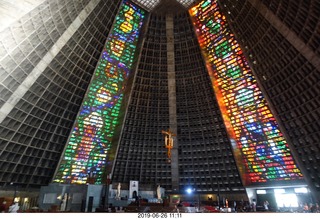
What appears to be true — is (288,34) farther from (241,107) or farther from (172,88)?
(172,88)

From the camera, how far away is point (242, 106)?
2861cm

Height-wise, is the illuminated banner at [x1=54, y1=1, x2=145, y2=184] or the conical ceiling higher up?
the conical ceiling

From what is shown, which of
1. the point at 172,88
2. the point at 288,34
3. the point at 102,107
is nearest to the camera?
the point at 288,34

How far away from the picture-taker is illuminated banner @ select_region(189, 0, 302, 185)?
26.1 meters

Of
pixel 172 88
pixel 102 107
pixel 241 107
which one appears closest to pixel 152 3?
pixel 172 88

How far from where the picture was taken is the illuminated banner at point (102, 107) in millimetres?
27614

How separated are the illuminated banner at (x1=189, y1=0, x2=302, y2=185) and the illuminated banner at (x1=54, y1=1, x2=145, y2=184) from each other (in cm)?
985

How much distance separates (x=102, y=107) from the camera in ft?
98.5

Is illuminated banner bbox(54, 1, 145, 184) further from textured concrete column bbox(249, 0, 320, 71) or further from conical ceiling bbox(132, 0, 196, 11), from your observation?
textured concrete column bbox(249, 0, 320, 71)

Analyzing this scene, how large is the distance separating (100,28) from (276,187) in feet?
95.9

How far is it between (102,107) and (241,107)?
1822cm

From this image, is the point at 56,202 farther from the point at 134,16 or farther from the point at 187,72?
the point at 134,16

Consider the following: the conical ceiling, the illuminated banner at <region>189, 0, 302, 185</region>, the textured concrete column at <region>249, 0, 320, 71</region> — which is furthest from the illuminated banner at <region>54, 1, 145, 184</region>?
the textured concrete column at <region>249, 0, 320, 71</region>

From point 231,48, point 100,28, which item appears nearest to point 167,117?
point 231,48
